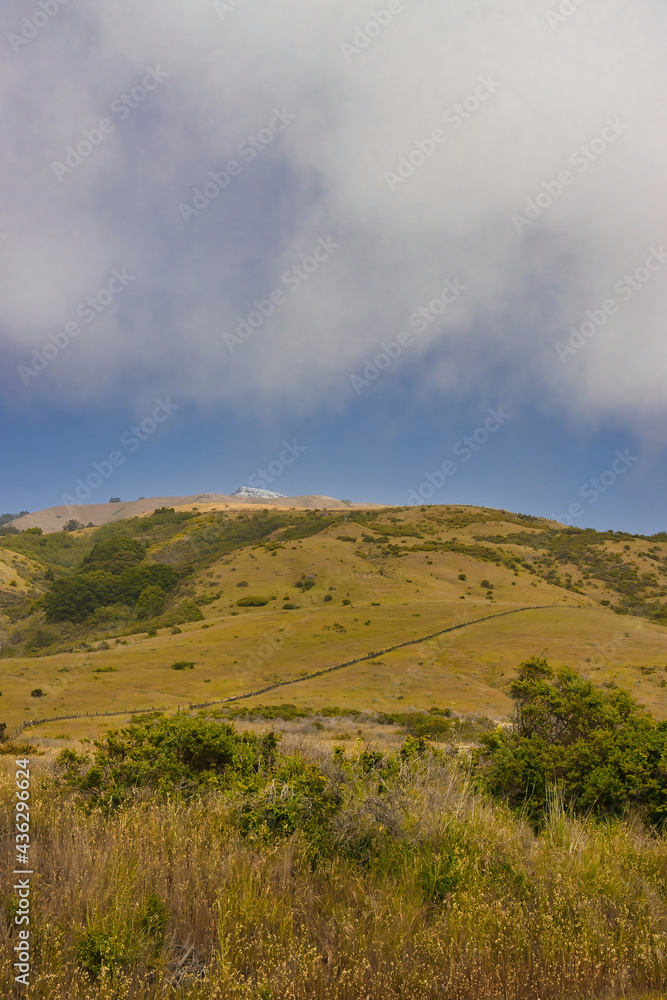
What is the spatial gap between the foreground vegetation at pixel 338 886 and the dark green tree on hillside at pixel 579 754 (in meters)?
0.06

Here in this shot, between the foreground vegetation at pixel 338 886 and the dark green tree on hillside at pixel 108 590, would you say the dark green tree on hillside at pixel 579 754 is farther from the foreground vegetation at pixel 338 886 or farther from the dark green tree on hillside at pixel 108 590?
the dark green tree on hillside at pixel 108 590

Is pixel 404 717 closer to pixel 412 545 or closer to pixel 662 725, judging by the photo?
pixel 662 725

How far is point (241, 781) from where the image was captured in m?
5.71

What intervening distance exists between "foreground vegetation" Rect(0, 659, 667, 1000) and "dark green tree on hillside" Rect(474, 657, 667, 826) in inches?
2.5

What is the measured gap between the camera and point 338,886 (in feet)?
13.3

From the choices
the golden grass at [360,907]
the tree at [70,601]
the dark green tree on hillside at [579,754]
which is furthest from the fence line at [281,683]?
the tree at [70,601]

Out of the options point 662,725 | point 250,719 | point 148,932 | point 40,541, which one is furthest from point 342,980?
point 40,541

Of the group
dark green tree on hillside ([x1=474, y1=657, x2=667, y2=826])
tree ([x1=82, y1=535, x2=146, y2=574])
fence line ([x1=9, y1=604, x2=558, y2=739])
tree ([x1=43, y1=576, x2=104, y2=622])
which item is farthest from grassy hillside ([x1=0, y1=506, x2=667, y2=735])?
dark green tree on hillside ([x1=474, y1=657, x2=667, y2=826])

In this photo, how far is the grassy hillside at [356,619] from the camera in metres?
35.3

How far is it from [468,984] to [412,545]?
97152mm

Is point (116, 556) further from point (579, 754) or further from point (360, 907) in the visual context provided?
point (360, 907)

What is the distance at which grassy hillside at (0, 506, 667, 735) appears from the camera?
35281 millimetres

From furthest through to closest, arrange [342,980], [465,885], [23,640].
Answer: [23,640]
[465,885]
[342,980]

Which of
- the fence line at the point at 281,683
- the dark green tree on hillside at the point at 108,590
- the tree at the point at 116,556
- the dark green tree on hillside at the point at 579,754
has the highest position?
the tree at the point at 116,556
